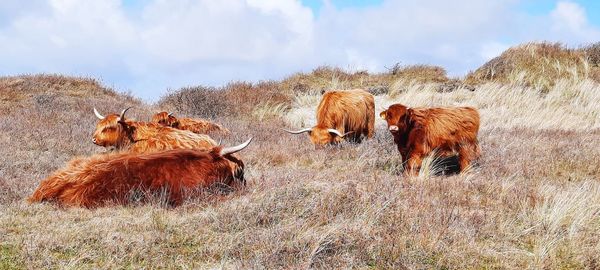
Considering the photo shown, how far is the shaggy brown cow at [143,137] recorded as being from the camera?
7.67 metres

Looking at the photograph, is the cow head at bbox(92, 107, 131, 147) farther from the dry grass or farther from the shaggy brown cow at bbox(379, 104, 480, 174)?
the dry grass

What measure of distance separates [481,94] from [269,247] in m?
15.3

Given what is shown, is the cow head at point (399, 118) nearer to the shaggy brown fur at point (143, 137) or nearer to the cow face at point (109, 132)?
the shaggy brown fur at point (143, 137)

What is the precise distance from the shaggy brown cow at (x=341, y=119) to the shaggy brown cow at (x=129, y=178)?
4920 mm

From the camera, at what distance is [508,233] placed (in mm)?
4691

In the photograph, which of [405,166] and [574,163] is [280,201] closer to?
[405,166]

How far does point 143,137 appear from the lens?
26.7 ft

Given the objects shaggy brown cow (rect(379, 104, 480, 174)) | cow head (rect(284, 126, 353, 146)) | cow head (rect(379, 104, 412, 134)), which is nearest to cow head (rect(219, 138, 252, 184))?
shaggy brown cow (rect(379, 104, 480, 174))

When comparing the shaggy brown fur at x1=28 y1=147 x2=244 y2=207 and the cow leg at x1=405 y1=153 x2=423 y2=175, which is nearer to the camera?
the shaggy brown fur at x1=28 y1=147 x2=244 y2=207

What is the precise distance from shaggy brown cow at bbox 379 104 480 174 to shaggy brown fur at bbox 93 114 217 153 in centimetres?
234

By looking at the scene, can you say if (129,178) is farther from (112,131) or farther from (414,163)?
(414,163)

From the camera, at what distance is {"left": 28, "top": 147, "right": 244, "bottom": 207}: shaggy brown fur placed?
542 centimetres

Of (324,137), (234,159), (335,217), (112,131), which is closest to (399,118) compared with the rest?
(234,159)

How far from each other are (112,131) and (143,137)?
21.6 inches
